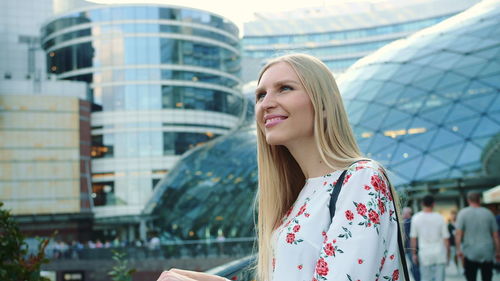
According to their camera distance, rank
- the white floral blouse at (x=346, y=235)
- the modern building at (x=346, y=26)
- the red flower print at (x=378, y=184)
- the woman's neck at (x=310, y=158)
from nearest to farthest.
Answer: the white floral blouse at (x=346, y=235) < the red flower print at (x=378, y=184) < the woman's neck at (x=310, y=158) < the modern building at (x=346, y=26)

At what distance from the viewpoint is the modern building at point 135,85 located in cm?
5669

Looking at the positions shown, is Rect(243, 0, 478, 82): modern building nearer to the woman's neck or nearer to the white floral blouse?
the woman's neck

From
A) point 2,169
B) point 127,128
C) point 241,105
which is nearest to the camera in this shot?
point 2,169

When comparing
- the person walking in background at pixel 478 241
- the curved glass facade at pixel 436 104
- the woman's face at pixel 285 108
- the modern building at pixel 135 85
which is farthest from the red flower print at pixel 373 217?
the modern building at pixel 135 85

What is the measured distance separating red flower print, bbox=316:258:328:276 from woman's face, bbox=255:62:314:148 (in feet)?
1.73

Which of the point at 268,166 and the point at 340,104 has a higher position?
the point at 340,104

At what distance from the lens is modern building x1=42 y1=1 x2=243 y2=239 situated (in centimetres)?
5669

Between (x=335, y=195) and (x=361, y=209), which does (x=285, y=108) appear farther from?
(x=361, y=209)

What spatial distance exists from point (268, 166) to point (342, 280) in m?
0.79

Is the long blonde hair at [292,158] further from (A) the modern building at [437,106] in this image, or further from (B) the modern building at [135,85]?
(B) the modern building at [135,85]

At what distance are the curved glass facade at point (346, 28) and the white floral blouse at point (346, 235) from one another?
307 ft

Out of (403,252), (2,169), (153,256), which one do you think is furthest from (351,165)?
(2,169)

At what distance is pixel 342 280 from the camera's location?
5.15 feet

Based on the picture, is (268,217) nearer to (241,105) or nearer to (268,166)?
(268,166)
